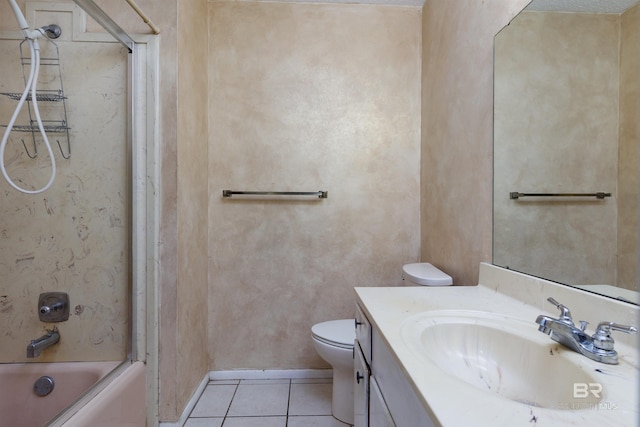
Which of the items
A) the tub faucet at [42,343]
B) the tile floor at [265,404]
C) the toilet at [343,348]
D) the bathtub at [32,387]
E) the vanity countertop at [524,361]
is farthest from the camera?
the tile floor at [265,404]

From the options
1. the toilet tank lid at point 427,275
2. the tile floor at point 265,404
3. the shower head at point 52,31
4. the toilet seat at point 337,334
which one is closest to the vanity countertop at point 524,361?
the toilet tank lid at point 427,275

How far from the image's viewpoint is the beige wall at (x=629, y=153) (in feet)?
2.32

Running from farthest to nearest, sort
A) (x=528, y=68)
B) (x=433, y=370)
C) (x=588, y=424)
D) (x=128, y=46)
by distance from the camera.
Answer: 1. (x=128, y=46)
2. (x=528, y=68)
3. (x=433, y=370)
4. (x=588, y=424)

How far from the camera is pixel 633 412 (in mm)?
486

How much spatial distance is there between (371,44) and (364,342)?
6.20ft

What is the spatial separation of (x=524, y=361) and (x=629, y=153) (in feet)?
1.86

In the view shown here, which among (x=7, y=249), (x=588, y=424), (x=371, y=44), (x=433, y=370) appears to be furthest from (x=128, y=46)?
(x=588, y=424)

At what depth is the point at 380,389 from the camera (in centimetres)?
89

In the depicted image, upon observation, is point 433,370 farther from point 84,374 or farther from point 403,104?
point 403,104

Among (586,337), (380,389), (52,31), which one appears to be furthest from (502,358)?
(52,31)

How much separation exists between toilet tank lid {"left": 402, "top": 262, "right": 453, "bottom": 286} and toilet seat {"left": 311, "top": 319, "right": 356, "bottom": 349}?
43 cm

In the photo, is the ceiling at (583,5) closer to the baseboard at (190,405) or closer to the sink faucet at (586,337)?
the sink faucet at (586,337)

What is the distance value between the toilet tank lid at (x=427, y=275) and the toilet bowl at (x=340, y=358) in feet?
1.43

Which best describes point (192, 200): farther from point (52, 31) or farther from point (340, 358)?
point (340, 358)
